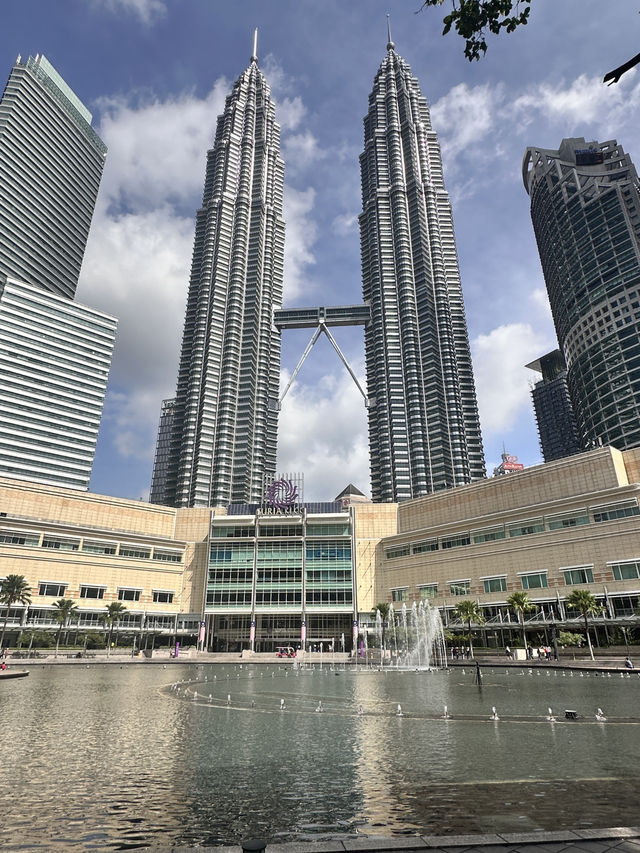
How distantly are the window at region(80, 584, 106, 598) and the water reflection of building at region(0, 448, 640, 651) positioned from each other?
0.19 metres

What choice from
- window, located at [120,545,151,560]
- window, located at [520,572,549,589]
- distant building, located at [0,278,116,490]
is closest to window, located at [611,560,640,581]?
window, located at [520,572,549,589]

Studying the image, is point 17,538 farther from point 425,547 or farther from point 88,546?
point 425,547

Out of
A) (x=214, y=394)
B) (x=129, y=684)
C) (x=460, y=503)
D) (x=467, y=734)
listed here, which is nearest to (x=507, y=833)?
(x=467, y=734)

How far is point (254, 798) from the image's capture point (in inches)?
429

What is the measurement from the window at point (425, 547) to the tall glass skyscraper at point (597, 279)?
276ft

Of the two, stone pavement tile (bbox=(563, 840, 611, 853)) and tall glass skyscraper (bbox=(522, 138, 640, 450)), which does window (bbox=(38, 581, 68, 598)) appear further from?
tall glass skyscraper (bbox=(522, 138, 640, 450))

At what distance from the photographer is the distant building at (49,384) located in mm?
168250

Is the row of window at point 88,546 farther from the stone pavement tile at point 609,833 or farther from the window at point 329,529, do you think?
the stone pavement tile at point 609,833

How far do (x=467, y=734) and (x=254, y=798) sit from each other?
408 inches

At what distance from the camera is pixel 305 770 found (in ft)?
43.9

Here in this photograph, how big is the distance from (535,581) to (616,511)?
15871 mm

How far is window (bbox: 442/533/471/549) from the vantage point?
8981 centimetres

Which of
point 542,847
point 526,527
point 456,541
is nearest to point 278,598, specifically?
point 456,541

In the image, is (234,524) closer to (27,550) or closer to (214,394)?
(27,550)
